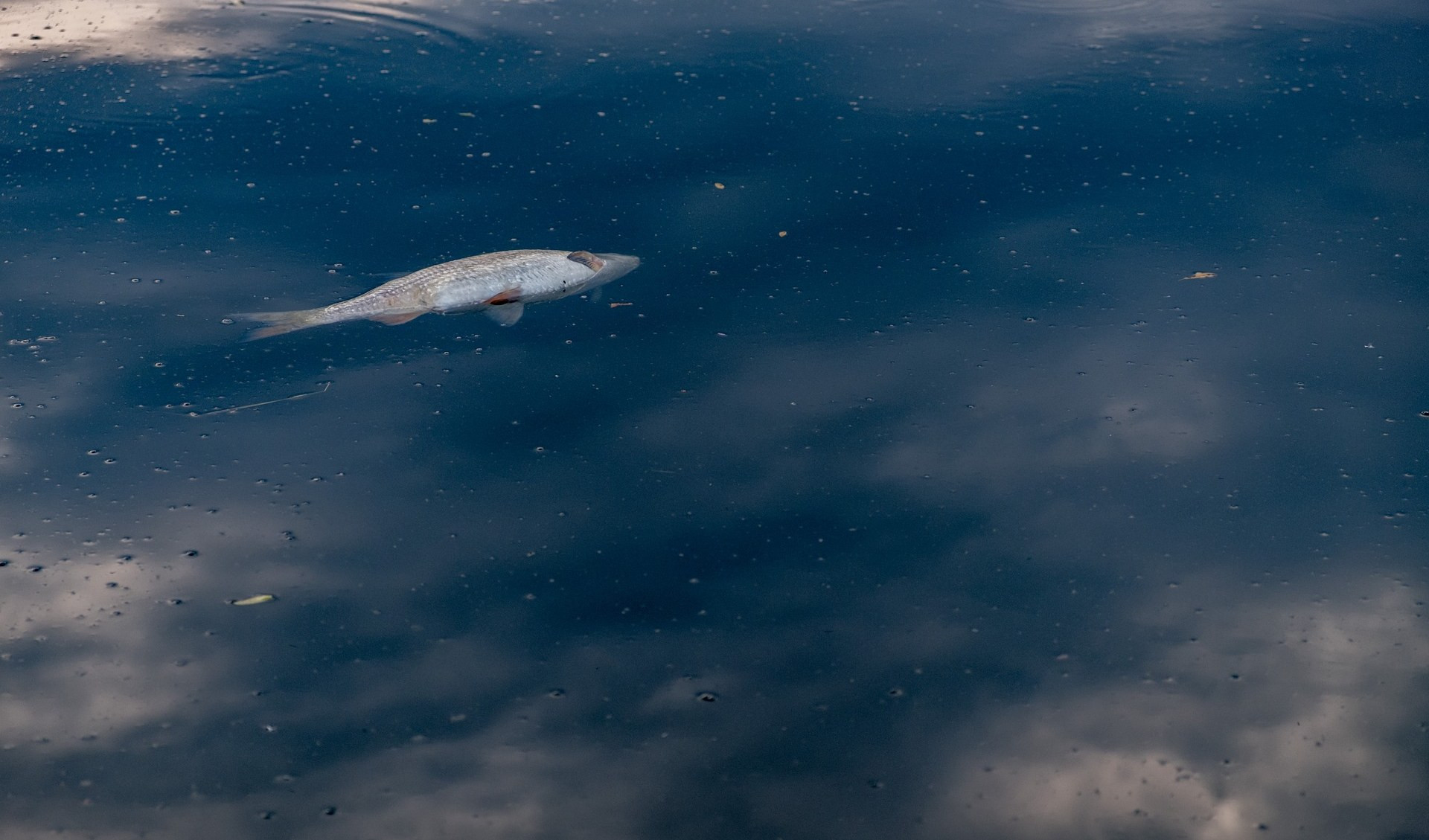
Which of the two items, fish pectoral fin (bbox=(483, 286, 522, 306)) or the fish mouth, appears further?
the fish mouth

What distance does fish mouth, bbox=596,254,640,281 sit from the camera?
5652mm

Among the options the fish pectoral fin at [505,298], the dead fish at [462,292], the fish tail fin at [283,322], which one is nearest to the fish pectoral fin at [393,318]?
the dead fish at [462,292]

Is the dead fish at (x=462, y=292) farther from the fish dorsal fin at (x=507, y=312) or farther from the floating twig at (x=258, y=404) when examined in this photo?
the floating twig at (x=258, y=404)

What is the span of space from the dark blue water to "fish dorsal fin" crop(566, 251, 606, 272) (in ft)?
0.60

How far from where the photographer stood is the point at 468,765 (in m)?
3.69

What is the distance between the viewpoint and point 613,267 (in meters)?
5.70

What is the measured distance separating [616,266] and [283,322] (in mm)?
1465

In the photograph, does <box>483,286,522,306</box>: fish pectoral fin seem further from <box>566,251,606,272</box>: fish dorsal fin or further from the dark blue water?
<box>566,251,606,272</box>: fish dorsal fin

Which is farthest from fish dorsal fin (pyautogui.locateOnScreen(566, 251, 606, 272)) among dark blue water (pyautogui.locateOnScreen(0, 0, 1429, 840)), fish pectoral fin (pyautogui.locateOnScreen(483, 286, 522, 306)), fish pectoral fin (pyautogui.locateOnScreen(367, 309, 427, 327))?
fish pectoral fin (pyautogui.locateOnScreen(367, 309, 427, 327))

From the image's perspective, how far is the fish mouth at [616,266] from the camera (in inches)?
223

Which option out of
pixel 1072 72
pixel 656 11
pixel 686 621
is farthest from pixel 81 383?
pixel 1072 72

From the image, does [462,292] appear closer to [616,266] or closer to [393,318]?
[393,318]

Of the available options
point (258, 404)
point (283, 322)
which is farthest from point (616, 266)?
point (258, 404)

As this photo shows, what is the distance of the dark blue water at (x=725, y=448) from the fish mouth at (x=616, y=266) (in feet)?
0.43
